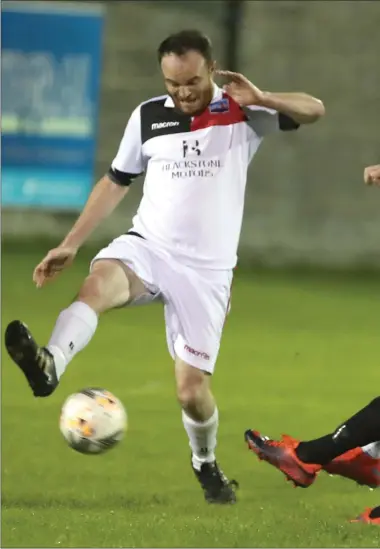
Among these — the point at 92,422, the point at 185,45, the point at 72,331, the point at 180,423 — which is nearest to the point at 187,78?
the point at 185,45

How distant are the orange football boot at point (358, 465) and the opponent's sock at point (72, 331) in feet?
3.72

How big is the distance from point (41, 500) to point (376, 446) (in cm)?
137

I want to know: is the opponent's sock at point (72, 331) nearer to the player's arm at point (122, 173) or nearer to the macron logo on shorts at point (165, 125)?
the player's arm at point (122, 173)

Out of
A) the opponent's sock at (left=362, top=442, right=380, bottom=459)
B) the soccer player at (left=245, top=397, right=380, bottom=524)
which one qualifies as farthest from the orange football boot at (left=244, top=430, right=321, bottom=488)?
the opponent's sock at (left=362, top=442, right=380, bottom=459)

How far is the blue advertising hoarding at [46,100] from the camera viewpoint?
1472 cm

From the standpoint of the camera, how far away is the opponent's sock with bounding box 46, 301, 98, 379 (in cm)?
478

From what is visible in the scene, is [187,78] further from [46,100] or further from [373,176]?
[46,100]

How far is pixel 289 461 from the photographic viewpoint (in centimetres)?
511

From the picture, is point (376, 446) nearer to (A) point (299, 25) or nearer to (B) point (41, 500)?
(B) point (41, 500)

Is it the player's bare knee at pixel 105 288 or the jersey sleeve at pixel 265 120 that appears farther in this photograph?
the jersey sleeve at pixel 265 120

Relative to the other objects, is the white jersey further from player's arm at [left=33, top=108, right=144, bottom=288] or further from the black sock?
the black sock

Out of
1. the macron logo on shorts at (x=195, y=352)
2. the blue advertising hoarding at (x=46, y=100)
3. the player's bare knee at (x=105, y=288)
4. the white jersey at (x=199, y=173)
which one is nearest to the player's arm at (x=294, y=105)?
the white jersey at (x=199, y=173)

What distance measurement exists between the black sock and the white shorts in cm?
58

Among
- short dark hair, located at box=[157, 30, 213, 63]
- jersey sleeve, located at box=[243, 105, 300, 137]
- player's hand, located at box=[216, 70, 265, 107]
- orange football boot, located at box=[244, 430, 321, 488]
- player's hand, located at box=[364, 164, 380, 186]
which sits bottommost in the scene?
orange football boot, located at box=[244, 430, 321, 488]
